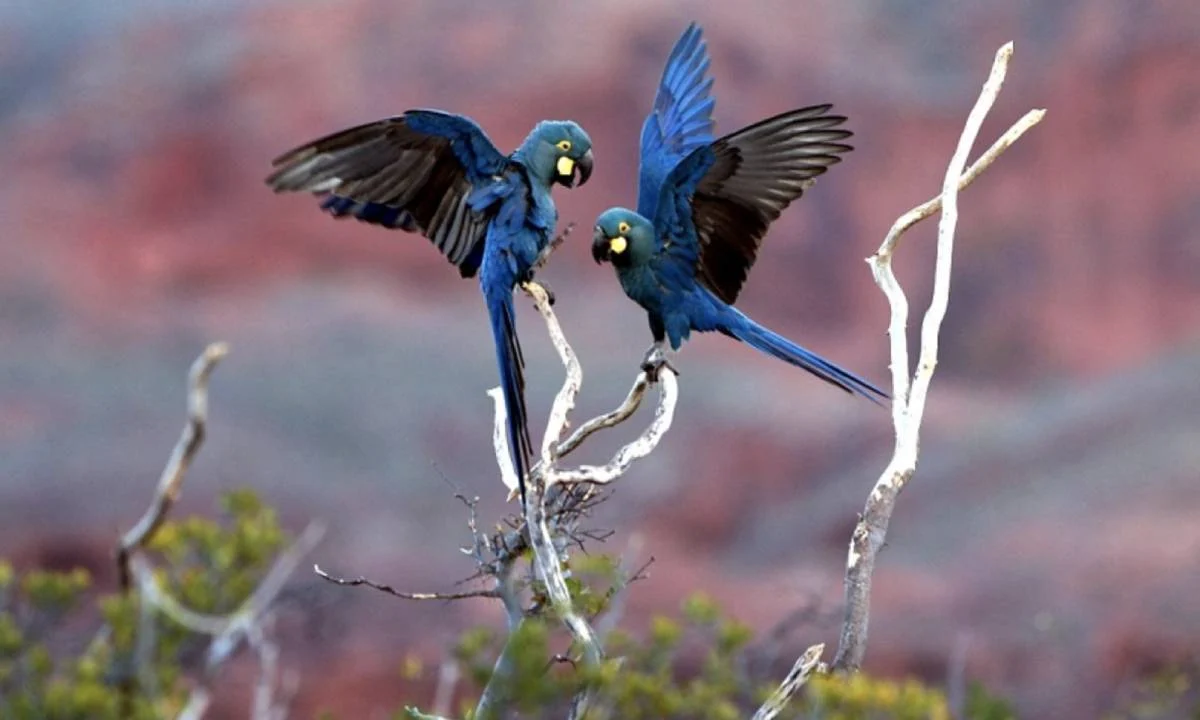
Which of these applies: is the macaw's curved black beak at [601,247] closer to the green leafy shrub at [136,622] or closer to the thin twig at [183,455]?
the thin twig at [183,455]

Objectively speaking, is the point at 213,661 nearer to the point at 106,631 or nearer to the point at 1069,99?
the point at 106,631

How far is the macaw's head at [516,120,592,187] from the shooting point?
4.27 meters

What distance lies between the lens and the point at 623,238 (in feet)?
13.1

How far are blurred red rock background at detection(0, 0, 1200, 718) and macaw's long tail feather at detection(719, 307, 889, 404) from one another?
7.98 metres

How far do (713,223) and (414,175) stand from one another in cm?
74

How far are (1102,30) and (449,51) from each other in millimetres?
5233

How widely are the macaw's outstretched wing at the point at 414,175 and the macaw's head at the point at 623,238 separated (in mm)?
350

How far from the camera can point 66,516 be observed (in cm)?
1220

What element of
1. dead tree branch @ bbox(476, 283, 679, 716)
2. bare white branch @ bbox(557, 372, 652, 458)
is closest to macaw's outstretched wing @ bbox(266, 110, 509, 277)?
dead tree branch @ bbox(476, 283, 679, 716)

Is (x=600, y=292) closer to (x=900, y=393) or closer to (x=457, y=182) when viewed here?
(x=457, y=182)

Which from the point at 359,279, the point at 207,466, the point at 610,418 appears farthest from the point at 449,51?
the point at 610,418

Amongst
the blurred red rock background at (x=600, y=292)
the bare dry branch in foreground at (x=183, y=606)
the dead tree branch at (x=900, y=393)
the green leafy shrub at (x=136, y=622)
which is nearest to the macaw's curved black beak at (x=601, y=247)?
the dead tree branch at (x=900, y=393)

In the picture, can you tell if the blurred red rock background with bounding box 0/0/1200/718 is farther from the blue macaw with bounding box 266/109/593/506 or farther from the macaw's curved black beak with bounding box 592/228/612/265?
the macaw's curved black beak with bounding box 592/228/612/265

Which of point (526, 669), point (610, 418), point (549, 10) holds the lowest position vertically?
point (526, 669)
